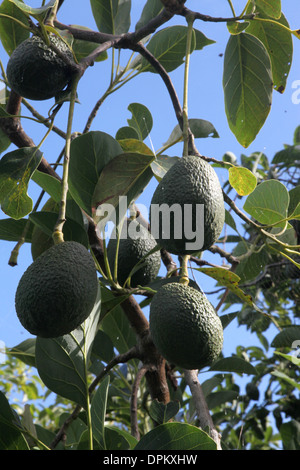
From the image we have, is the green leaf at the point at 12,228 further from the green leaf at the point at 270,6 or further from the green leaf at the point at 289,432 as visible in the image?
the green leaf at the point at 289,432

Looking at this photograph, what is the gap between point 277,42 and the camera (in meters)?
1.23

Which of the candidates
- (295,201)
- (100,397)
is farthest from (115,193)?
(295,201)

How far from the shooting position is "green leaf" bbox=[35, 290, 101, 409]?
1072 millimetres

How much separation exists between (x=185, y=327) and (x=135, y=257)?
420mm

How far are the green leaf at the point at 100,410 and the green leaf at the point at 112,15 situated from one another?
942 millimetres

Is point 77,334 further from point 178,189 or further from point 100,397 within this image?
point 178,189

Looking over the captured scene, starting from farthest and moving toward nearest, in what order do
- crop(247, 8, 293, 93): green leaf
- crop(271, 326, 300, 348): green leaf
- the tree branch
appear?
1. crop(271, 326, 300, 348): green leaf
2. crop(247, 8, 293, 93): green leaf
3. the tree branch

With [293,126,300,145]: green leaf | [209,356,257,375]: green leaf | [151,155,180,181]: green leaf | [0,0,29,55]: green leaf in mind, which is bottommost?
[209,356,257,375]: green leaf

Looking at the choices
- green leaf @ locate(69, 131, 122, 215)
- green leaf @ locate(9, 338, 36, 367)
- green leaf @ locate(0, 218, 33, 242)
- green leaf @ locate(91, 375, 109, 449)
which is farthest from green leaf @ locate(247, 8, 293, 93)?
green leaf @ locate(9, 338, 36, 367)

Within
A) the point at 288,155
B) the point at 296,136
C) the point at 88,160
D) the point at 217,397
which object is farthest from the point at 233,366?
the point at 296,136

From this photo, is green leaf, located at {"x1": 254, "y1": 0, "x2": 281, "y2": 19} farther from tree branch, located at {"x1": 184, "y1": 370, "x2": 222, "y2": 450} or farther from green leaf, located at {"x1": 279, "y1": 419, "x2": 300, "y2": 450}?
green leaf, located at {"x1": 279, "y1": 419, "x2": 300, "y2": 450}

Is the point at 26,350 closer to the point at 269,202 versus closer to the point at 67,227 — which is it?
the point at 67,227

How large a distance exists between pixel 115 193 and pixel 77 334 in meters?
0.33

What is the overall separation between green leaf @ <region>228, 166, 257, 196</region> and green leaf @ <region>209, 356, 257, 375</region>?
20.4 inches
